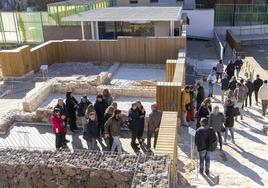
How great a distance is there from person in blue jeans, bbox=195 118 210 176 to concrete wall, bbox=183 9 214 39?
23.5 m

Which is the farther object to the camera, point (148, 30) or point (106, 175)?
point (148, 30)

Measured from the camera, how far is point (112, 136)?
9.87 m

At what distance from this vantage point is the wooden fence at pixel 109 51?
64.2 ft

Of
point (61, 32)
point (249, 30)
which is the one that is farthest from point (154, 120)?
point (249, 30)

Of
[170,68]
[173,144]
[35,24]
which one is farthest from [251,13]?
[173,144]

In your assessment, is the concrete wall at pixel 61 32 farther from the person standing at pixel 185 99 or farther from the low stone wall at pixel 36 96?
the person standing at pixel 185 99

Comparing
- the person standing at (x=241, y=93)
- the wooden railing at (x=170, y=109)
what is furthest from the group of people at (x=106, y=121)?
the person standing at (x=241, y=93)

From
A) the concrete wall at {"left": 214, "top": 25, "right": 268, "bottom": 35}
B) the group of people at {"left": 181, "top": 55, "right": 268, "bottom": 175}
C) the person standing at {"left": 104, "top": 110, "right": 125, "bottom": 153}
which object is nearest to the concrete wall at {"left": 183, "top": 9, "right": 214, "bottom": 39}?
the concrete wall at {"left": 214, "top": 25, "right": 268, "bottom": 35}

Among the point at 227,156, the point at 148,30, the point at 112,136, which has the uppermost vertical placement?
the point at 148,30

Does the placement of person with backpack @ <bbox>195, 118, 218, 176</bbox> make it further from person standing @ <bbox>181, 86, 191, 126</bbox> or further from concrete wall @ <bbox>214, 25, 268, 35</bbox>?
concrete wall @ <bbox>214, 25, 268, 35</bbox>

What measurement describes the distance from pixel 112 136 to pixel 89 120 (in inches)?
30.1

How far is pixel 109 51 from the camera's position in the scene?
20.5 meters

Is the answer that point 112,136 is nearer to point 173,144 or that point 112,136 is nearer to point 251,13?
point 173,144

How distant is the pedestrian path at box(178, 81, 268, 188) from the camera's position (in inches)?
352
